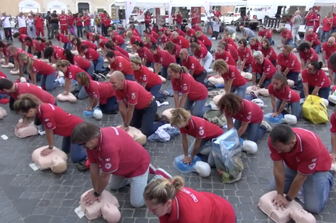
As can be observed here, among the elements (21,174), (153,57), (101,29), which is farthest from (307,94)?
(101,29)

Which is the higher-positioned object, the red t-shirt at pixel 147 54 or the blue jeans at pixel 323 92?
the red t-shirt at pixel 147 54

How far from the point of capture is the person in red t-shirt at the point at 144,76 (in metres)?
6.50

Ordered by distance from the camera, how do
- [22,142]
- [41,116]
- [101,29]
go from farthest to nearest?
1. [101,29]
2. [22,142]
3. [41,116]

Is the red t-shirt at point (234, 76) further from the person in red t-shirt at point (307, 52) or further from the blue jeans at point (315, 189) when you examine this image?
the blue jeans at point (315, 189)

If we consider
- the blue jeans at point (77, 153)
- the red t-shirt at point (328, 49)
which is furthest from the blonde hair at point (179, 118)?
the red t-shirt at point (328, 49)

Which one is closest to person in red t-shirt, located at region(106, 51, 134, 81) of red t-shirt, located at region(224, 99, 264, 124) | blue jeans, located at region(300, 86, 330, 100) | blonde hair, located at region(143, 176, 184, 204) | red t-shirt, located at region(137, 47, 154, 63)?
red t-shirt, located at region(137, 47, 154, 63)

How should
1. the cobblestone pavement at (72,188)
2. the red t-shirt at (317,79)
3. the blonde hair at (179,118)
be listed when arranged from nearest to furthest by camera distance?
the cobblestone pavement at (72,188) < the blonde hair at (179,118) < the red t-shirt at (317,79)

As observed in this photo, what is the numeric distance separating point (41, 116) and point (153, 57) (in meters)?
5.23

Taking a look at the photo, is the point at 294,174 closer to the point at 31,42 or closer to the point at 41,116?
the point at 41,116

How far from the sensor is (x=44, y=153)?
15.4ft

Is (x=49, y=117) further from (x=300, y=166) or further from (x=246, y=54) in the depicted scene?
(x=246, y=54)

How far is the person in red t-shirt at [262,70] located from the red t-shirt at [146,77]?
270cm

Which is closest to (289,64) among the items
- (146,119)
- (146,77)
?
(146,77)

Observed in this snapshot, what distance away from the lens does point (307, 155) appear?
3189 millimetres
